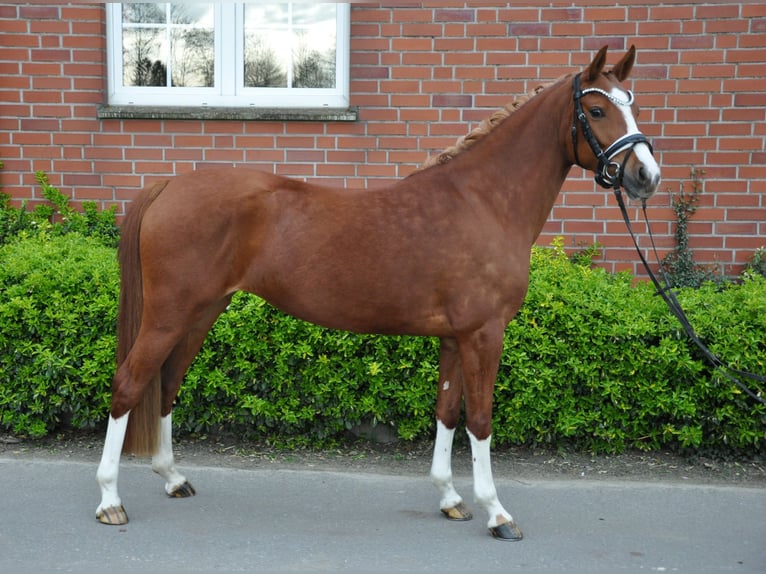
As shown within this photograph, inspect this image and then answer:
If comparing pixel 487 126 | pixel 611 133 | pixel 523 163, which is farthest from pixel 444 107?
pixel 611 133

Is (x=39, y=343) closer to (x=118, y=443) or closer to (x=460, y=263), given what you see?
(x=118, y=443)

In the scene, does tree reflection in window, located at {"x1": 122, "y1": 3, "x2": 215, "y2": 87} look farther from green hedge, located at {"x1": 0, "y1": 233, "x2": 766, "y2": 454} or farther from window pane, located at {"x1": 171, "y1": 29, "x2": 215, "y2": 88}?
green hedge, located at {"x1": 0, "y1": 233, "x2": 766, "y2": 454}

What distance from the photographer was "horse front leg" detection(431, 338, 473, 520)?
3.77 meters

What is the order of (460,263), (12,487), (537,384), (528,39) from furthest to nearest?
(528,39) → (537,384) → (12,487) → (460,263)

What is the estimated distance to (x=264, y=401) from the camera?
4.56 metres

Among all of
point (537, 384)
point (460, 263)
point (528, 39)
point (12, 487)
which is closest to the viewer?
point (460, 263)

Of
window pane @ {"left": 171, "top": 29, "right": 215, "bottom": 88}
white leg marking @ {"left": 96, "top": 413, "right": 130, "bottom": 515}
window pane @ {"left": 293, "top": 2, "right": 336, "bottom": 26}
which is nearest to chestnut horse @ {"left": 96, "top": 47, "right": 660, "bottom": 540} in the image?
white leg marking @ {"left": 96, "top": 413, "right": 130, "bottom": 515}

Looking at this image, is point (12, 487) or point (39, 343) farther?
point (39, 343)

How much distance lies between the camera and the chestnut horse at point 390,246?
349 centimetres

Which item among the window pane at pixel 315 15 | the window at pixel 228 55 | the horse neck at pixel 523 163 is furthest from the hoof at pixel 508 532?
the window pane at pixel 315 15

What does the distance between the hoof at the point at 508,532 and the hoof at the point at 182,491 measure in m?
1.64

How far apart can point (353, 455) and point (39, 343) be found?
208cm

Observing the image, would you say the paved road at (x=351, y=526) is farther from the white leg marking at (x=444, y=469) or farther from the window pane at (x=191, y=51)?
the window pane at (x=191, y=51)

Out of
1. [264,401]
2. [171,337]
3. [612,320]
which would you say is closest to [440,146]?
[612,320]
